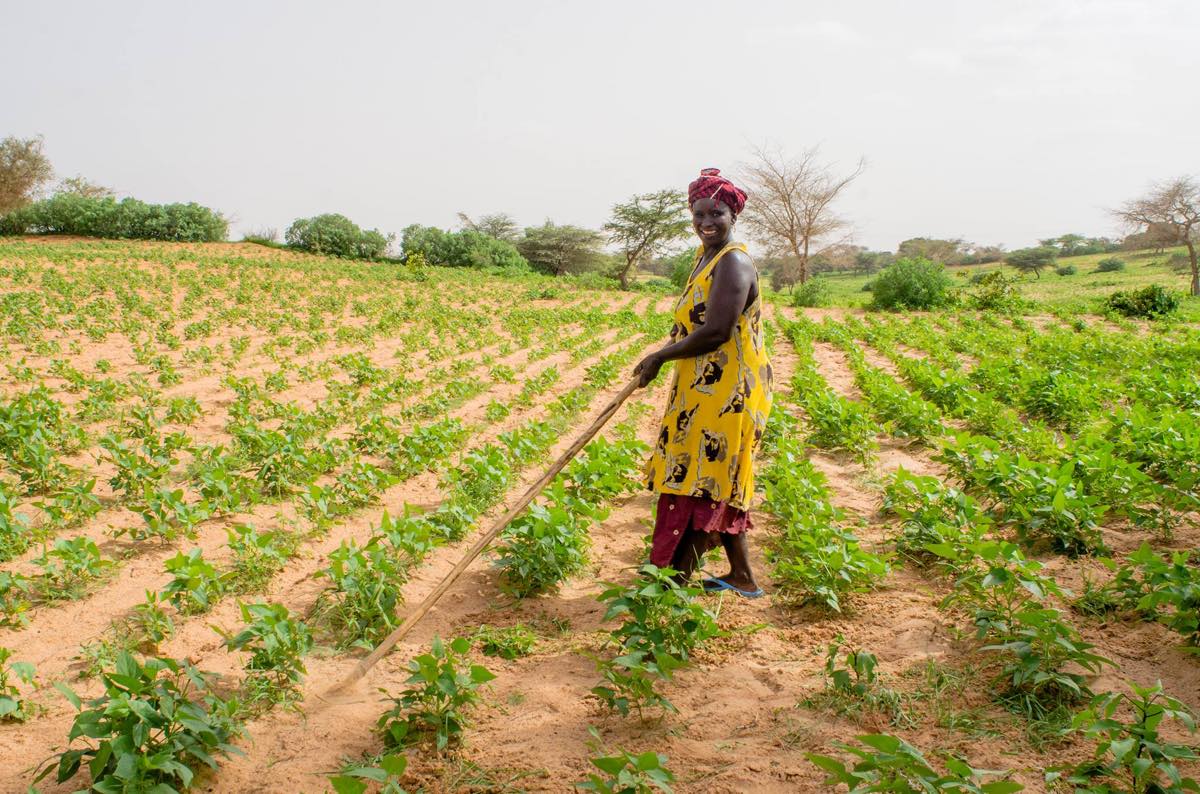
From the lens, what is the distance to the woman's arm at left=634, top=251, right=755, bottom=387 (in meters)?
3.04

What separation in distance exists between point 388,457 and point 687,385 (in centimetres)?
338

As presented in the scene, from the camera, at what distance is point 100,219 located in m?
33.0

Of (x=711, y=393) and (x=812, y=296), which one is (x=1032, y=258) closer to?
(x=812, y=296)

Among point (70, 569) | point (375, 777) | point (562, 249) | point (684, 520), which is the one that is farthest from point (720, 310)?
point (562, 249)

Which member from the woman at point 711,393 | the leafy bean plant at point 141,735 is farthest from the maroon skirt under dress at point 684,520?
the leafy bean plant at point 141,735

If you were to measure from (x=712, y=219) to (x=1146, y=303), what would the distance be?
21.7 m

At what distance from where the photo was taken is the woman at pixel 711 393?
3.08 meters

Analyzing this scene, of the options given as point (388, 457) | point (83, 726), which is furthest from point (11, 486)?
point (83, 726)

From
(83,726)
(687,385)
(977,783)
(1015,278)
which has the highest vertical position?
(1015,278)

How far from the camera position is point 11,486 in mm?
4551

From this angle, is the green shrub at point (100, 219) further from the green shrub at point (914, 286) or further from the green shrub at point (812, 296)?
the green shrub at point (914, 286)

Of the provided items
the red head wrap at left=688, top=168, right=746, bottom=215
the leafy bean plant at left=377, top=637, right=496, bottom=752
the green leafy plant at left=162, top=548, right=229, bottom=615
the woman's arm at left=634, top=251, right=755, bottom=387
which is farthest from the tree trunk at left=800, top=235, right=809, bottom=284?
the leafy bean plant at left=377, top=637, right=496, bottom=752

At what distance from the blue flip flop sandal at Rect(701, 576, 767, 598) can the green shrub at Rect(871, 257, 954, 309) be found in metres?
22.1

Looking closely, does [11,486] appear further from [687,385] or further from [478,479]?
[687,385]
